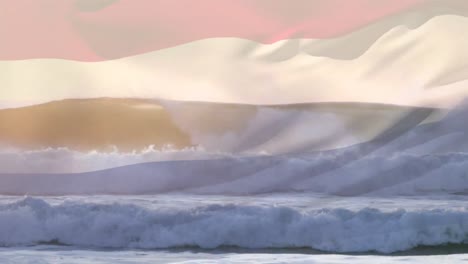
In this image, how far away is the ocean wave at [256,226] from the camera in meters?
4.06

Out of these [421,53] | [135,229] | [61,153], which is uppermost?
[421,53]

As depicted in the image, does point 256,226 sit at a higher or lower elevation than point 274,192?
lower

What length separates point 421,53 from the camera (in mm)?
4043

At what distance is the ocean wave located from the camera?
13.3 ft

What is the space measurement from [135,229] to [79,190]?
0.23 meters

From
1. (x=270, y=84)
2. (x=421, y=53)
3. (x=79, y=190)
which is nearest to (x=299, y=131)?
(x=270, y=84)

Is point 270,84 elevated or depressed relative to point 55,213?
elevated

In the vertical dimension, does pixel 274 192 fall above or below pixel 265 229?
above

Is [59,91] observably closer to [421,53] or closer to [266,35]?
[266,35]

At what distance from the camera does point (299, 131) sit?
4078 mm

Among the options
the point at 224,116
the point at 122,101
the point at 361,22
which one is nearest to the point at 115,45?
the point at 122,101

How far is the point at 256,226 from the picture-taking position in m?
4.07

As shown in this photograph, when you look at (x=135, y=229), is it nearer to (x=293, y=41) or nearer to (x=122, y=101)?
(x=122, y=101)

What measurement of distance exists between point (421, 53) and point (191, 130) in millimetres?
799
